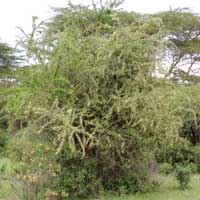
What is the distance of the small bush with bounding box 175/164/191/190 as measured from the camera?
31.9 feet

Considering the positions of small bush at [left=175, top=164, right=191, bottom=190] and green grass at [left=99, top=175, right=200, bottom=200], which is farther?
small bush at [left=175, top=164, right=191, bottom=190]

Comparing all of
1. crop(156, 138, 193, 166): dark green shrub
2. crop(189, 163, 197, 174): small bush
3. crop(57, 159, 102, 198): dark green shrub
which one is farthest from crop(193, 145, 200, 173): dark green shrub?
crop(57, 159, 102, 198): dark green shrub

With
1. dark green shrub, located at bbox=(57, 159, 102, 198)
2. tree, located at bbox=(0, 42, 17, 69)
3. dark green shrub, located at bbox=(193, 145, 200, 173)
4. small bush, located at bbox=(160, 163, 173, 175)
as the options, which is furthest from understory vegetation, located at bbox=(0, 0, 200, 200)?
tree, located at bbox=(0, 42, 17, 69)

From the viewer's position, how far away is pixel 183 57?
24.2 meters

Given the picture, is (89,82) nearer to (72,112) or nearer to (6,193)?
(72,112)

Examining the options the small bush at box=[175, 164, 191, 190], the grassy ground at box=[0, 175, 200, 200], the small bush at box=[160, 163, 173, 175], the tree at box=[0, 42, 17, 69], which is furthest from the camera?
the tree at box=[0, 42, 17, 69]

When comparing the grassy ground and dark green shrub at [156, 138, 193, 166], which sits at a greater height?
the grassy ground

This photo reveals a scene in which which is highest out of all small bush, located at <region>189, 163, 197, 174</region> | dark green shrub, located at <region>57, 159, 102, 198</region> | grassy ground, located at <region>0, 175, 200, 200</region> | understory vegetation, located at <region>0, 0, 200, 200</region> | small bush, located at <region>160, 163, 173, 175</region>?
understory vegetation, located at <region>0, 0, 200, 200</region>

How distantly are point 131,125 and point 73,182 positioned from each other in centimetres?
168

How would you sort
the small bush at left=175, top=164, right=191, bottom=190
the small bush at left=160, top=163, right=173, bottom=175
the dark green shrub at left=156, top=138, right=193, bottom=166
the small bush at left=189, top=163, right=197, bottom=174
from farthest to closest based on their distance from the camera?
the dark green shrub at left=156, top=138, right=193, bottom=166 < the small bush at left=189, top=163, right=197, bottom=174 < the small bush at left=160, top=163, right=173, bottom=175 < the small bush at left=175, top=164, right=191, bottom=190

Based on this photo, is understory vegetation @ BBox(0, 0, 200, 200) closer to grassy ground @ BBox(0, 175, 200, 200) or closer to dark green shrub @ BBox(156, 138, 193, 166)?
grassy ground @ BBox(0, 175, 200, 200)

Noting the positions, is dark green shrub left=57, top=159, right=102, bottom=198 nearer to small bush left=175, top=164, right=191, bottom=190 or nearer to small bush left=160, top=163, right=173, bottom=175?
small bush left=175, top=164, right=191, bottom=190

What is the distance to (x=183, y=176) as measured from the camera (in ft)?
32.4

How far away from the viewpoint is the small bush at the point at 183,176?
9734 mm
